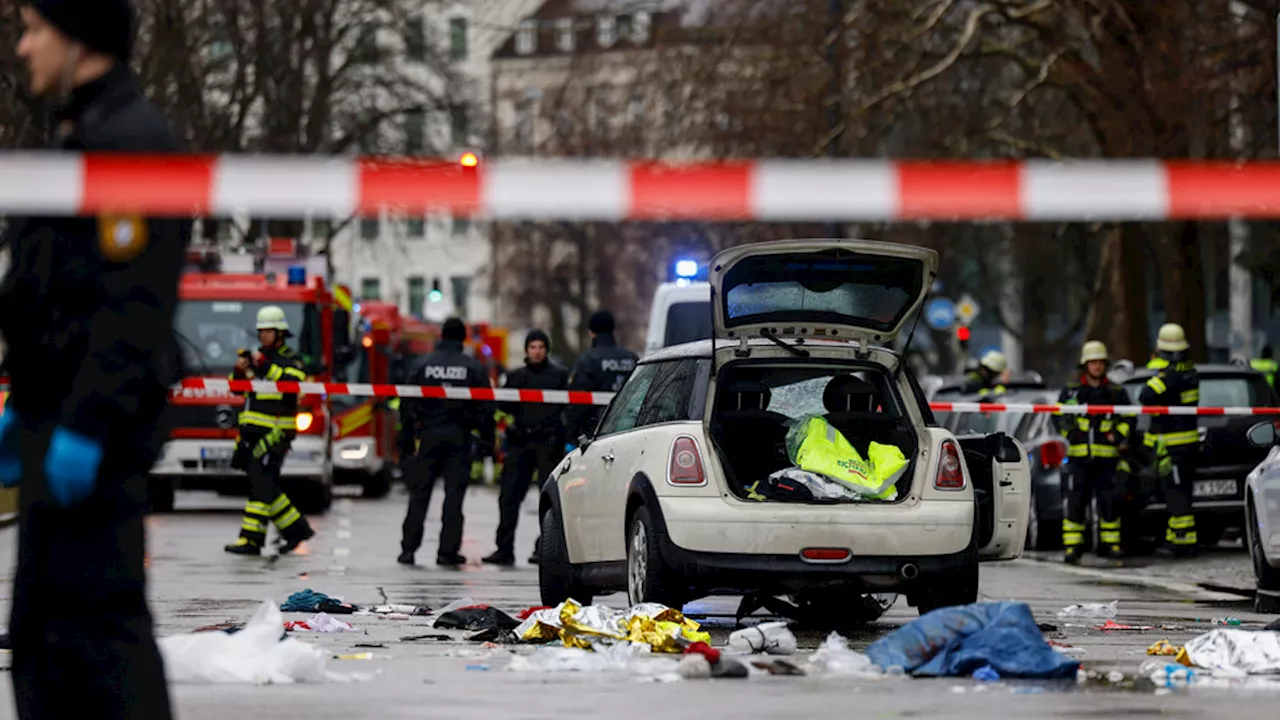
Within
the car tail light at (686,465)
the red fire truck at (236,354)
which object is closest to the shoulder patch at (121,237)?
the car tail light at (686,465)

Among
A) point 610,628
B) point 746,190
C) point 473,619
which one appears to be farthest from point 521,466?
point 746,190

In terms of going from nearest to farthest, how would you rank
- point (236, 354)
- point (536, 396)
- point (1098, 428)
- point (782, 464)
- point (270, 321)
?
1. point (782, 464)
2. point (536, 396)
3. point (270, 321)
4. point (1098, 428)
5. point (236, 354)

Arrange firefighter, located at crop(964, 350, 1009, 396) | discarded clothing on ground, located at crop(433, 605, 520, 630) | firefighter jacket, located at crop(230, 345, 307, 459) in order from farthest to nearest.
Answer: firefighter, located at crop(964, 350, 1009, 396), firefighter jacket, located at crop(230, 345, 307, 459), discarded clothing on ground, located at crop(433, 605, 520, 630)

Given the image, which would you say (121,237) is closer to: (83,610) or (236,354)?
(83,610)

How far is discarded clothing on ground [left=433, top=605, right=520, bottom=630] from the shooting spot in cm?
1108

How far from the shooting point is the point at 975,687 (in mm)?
8688

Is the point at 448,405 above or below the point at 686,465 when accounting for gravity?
above

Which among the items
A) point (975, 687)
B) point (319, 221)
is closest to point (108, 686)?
point (975, 687)

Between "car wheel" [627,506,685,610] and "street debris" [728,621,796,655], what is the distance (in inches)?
43.8

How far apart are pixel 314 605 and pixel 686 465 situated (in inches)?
82.6

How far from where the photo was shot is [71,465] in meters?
5.11

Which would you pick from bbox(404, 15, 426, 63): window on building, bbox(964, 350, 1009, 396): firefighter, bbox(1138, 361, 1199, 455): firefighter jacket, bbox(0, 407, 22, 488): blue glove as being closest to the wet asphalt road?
bbox(1138, 361, 1199, 455): firefighter jacket

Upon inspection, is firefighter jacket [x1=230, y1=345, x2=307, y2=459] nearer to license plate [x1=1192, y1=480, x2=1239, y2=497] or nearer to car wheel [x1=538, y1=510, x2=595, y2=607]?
car wheel [x1=538, y1=510, x2=595, y2=607]

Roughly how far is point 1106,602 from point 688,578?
3922mm
